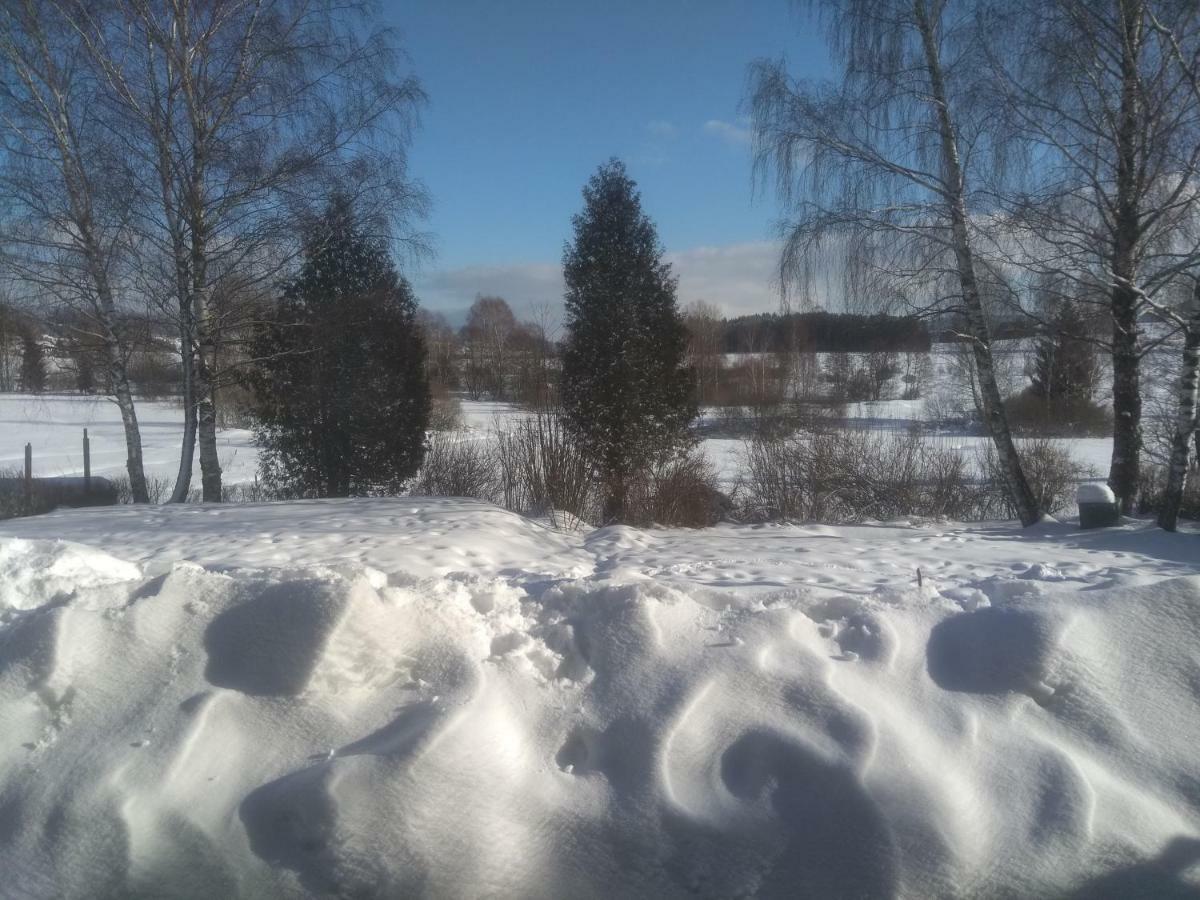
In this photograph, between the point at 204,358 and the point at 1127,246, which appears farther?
the point at 204,358

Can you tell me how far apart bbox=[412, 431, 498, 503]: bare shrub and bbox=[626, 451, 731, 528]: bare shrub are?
8.63ft

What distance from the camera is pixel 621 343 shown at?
481 inches

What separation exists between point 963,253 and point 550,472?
224 inches

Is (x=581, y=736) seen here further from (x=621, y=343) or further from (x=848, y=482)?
(x=848, y=482)

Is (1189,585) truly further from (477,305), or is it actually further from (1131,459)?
(477,305)

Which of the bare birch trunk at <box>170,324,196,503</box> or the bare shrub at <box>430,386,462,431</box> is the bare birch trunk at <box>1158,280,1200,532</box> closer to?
the bare shrub at <box>430,386,462,431</box>

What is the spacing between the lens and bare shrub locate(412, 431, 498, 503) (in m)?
13.2

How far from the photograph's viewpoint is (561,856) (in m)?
3.50

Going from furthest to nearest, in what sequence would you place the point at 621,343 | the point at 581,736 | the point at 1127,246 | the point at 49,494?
the point at 49,494, the point at 621,343, the point at 1127,246, the point at 581,736

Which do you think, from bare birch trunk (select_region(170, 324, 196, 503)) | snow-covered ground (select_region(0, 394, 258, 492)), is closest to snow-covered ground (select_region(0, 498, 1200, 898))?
bare birch trunk (select_region(170, 324, 196, 503))

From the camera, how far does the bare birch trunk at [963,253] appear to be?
34.8 ft

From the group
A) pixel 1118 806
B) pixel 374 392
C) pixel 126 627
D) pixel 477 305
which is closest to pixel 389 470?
pixel 374 392

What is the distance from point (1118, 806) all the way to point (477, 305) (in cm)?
3707

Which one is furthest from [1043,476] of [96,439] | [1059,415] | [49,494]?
[96,439]
